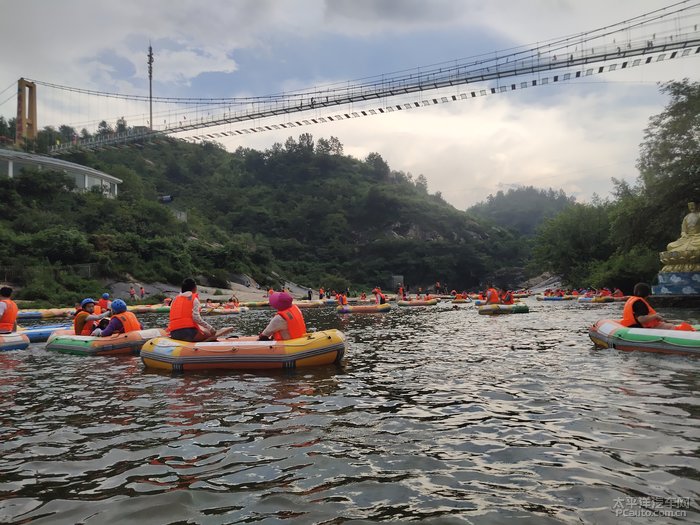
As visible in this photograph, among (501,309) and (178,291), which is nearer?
(501,309)

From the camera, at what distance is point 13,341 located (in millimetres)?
12312

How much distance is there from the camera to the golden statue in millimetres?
23784

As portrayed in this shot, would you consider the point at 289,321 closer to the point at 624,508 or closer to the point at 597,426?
the point at 597,426

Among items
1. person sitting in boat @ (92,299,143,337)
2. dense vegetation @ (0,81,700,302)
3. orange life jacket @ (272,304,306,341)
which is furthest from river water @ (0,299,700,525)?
dense vegetation @ (0,81,700,302)

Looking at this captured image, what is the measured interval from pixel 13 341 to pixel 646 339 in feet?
46.0

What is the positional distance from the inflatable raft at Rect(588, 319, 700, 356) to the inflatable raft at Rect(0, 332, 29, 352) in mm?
13407

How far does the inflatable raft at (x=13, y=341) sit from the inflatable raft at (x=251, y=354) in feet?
16.7

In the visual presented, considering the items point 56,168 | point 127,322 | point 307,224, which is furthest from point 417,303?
point 307,224

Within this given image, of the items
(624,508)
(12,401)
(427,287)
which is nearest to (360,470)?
(624,508)

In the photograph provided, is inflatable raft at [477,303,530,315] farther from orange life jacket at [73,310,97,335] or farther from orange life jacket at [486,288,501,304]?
orange life jacket at [73,310,97,335]

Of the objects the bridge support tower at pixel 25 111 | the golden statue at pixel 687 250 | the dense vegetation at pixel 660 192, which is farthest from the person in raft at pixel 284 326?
the bridge support tower at pixel 25 111

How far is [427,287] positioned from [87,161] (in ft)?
168

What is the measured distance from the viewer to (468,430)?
211 inches

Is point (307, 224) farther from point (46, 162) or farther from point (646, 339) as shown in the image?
point (646, 339)
